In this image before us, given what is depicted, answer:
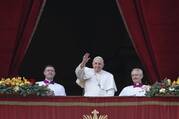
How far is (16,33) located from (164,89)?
10.3 feet

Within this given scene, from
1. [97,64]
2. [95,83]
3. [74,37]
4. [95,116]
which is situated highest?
[74,37]

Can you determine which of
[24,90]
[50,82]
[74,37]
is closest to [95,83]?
[50,82]

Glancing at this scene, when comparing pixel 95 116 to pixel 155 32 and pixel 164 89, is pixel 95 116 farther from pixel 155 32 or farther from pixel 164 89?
pixel 155 32

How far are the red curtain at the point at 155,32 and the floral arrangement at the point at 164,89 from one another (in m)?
1.18

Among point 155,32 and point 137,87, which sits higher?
point 155,32

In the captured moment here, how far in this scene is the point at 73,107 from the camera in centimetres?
1217

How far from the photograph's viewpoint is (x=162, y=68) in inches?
527

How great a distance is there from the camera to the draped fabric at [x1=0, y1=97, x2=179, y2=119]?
39.8 ft

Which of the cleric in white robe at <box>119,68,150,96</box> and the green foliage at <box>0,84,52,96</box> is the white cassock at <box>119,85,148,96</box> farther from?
the green foliage at <box>0,84,52,96</box>

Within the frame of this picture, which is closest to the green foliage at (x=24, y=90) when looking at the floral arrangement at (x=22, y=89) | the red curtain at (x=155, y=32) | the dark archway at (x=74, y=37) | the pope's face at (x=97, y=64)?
the floral arrangement at (x=22, y=89)

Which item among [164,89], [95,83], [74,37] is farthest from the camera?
[74,37]

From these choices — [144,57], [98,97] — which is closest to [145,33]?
[144,57]

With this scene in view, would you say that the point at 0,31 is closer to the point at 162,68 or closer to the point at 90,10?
the point at 162,68

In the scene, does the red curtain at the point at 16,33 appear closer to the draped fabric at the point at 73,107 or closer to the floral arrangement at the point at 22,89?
the floral arrangement at the point at 22,89
